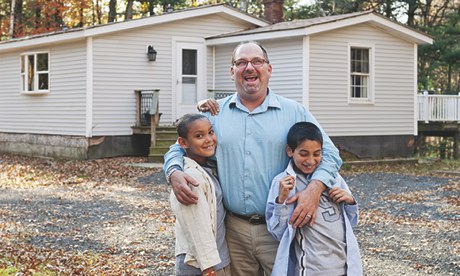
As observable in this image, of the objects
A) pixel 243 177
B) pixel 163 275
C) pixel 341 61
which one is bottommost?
pixel 163 275

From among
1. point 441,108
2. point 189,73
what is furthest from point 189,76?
point 441,108

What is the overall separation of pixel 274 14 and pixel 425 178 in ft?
34.6

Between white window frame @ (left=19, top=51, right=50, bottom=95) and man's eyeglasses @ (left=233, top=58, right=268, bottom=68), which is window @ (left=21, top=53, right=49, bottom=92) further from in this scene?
man's eyeglasses @ (left=233, top=58, right=268, bottom=68)

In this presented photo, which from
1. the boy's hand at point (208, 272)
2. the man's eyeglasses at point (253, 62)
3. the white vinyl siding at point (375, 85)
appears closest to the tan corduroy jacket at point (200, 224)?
the boy's hand at point (208, 272)

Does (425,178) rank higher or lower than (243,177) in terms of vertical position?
lower

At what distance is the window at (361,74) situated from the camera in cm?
1811

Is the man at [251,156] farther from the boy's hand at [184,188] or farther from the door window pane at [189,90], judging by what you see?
the door window pane at [189,90]

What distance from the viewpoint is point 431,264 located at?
20.5 ft

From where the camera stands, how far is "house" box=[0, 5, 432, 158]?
56.4 ft

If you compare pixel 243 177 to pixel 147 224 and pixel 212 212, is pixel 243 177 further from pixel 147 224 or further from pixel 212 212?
pixel 147 224

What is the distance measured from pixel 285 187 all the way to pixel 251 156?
29cm

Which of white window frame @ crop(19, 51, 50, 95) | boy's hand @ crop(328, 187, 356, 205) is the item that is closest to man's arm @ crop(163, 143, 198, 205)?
boy's hand @ crop(328, 187, 356, 205)

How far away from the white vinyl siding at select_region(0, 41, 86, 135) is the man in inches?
578

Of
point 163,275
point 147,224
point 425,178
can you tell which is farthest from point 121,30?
point 163,275
